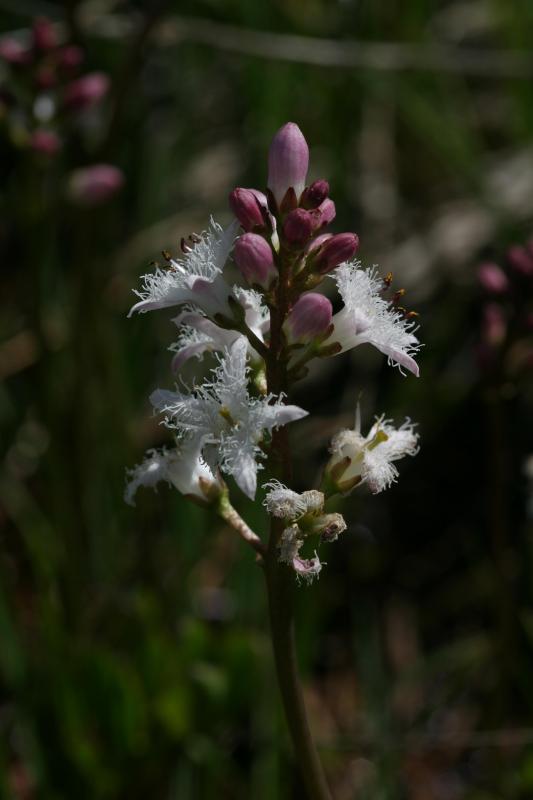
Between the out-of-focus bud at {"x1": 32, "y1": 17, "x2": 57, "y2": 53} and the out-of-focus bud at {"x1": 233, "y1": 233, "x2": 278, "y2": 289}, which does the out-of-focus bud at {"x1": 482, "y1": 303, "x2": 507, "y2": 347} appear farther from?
Answer: the out-of-focus bud at {"x1": 32, "y1": 17, "x2": 57, "y2": 53}

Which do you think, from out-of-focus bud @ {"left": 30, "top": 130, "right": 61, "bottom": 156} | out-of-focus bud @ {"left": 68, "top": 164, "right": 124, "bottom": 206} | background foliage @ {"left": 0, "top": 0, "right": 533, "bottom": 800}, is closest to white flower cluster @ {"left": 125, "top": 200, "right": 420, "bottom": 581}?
background foliage @ {"left": 0, "top": 0, "right": 533, "bottom": 800}

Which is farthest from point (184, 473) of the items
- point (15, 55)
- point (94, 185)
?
point (15, 55)

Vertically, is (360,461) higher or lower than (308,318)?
lower

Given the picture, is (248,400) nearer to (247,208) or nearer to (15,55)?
(247,208)

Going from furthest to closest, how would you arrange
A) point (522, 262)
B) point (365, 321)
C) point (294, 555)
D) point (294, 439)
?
point (294, 439), point (522, 262), point (365, 321), point (294, 555)

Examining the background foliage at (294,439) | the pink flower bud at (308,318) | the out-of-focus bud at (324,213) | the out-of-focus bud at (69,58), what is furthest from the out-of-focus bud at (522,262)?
the out-of-focus bud at (69,58)

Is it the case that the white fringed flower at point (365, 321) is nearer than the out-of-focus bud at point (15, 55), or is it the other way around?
the white fringed flower at point (365, 321)

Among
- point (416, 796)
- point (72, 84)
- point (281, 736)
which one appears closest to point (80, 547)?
point (281, 736)

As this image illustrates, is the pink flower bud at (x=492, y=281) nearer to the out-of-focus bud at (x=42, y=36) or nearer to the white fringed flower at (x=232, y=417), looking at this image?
the white fringed flower at (x=232, y=417)
